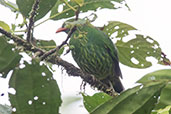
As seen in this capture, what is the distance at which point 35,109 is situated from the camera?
3.26ft

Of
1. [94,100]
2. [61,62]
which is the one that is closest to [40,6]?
[61,62]

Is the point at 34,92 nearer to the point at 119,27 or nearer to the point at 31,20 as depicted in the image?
the point at 31,20

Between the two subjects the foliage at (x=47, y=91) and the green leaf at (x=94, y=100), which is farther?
the green leaf at (x=94, y=100)

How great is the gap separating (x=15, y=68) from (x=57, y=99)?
177 millimetres

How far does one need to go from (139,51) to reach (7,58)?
1.02 m

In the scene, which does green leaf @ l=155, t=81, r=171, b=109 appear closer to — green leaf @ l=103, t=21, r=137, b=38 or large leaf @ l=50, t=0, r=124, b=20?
large leaf @ l=50, t=0, r=124, b=20

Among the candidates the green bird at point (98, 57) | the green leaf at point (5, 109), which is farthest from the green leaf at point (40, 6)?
the green bird at point (98, 57)

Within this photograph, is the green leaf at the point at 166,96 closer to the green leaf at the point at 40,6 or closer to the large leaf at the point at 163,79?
the large leaf at the point at 163,79

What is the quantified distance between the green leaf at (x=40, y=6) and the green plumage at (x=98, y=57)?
1.19m

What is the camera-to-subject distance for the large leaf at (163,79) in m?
0.89

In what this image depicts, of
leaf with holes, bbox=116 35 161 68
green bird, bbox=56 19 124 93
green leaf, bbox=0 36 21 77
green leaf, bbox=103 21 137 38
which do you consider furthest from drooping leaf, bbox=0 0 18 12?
green bird, bbox=56 19 124 93

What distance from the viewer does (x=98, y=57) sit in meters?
2.69

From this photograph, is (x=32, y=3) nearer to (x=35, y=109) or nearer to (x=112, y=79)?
(x=35, y=109)

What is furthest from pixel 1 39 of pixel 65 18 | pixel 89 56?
pixel 89 56
